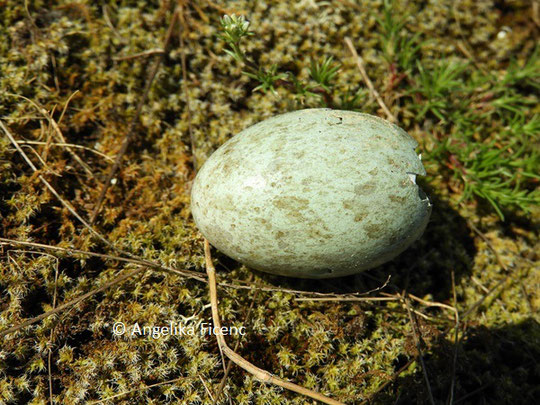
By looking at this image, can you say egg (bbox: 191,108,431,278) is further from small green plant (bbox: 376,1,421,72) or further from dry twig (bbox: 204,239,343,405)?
small green plant (bbox: 376,1,421,72)

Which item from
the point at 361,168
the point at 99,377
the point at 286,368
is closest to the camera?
the point at 361,168

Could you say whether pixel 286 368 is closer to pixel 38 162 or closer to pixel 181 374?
pixel 181 374

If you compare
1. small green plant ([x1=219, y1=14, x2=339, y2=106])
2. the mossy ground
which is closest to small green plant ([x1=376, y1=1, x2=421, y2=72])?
the mossy ground

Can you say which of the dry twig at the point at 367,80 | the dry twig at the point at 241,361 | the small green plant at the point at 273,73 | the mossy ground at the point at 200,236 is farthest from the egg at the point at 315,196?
the dry twig at the point at 367,80

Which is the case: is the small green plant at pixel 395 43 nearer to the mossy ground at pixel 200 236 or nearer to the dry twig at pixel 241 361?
the mossy ground at pixel 200 236

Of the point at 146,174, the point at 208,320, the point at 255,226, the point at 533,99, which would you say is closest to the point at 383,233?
the point at 255,226

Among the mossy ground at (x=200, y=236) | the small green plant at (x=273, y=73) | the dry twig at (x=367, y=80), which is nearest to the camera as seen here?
the mossy ground at (x=200, y=236)

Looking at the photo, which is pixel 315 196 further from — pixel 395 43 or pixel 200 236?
pixel 395 43
